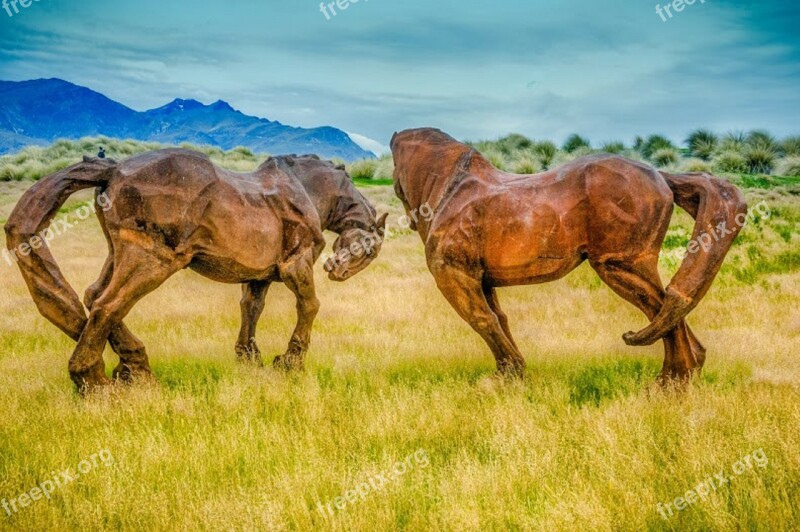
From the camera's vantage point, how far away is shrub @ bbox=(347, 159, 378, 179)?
2950 cm

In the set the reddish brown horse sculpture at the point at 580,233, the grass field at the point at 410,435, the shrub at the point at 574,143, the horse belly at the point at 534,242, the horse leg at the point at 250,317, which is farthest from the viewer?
the shrub at the point at 574,143

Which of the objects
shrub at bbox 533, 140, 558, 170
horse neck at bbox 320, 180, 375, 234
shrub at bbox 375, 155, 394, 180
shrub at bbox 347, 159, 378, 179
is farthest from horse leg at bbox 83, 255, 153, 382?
shrub at bbox 347, 159, 378, 179

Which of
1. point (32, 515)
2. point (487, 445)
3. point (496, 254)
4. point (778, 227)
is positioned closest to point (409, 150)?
point (496, 254)

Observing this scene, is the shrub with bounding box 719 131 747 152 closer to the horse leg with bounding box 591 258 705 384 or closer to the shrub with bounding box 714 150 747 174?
the shrub with bounding box 714 150 747 174

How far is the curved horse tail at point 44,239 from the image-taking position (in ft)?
16.6

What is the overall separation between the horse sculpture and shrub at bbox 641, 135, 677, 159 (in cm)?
2449

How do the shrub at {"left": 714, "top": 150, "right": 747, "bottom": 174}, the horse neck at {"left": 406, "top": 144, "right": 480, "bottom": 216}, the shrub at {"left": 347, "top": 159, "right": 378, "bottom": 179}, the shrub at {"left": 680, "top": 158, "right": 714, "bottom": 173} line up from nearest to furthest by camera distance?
the horse neck at {"left": 406, "top": 144, "right": 480, "bottom": 216} → the shrub at {"left": 680, "top": 158, "right": 714, "bottom": 173} → the shrub at {"left": 714, "top": 150, "right": 747, "bottom": 174} → the shrub at {"left": 347, "top": 159, "right": 378, "bottom": 179}

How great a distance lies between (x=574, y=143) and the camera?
1255 inches

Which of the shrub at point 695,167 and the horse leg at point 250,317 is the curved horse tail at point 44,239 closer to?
the horse leg at point 250,317

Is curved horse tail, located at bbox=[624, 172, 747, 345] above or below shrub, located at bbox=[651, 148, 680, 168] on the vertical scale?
above

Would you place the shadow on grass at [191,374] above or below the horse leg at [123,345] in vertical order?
below

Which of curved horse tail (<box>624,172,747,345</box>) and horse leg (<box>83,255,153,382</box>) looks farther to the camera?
horse leg (<box>83,255,153,382</box>)

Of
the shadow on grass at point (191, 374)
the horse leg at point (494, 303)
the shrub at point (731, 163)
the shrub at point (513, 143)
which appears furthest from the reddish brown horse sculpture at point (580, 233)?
the shrub at point (513, 143)

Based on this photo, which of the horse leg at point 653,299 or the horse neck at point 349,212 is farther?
the horse neck at point 349,212
